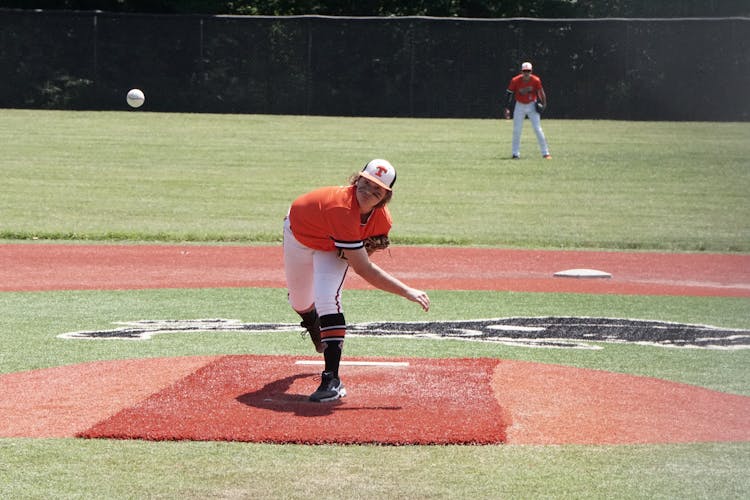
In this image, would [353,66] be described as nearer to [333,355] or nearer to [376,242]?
[376,242]

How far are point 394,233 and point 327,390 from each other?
11938 millimetres

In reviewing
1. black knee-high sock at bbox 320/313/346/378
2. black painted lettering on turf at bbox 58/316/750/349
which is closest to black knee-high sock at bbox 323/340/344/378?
black knee-high sock at bbox 320/313/346/378

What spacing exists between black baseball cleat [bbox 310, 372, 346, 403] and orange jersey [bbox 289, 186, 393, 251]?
2.79ft

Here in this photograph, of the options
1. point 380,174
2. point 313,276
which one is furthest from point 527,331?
point 380,174

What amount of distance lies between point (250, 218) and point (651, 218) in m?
7.23

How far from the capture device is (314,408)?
756 cm

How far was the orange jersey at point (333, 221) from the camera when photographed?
751 centimetres

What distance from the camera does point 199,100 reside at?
125 feet

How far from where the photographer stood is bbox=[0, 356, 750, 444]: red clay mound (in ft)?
22.9

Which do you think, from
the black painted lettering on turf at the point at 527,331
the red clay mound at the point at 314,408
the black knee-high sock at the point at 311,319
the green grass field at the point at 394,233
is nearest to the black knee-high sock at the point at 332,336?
the red clay mound at the point at 314,408

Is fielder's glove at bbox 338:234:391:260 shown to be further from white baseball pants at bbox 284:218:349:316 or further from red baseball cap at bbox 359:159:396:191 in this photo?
red baseball cap at bbox 359:159:396:191

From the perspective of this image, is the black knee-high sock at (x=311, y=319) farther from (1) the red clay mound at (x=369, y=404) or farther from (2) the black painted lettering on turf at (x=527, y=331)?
(2) the black painted lettering on turf at (x=527, y=331)

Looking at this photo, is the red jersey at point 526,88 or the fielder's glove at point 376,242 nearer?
the fielder's glove at point 376,242

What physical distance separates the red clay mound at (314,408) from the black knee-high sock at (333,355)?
0.22 metres
